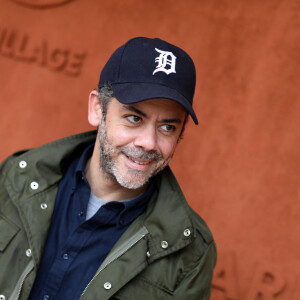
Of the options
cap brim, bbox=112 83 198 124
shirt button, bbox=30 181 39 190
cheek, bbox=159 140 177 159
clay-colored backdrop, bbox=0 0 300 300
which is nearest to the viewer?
cap brim, bbox=112 83 198 124

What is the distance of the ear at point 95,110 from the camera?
2150mm

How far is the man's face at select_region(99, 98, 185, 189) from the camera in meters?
1.92

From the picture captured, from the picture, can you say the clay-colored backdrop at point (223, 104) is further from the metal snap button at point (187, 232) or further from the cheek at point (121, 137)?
the cheek at point (121, 137)

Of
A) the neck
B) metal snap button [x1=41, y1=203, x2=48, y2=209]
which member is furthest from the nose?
metal snap button [x1=41, y1=203, x2=48, y2=209]

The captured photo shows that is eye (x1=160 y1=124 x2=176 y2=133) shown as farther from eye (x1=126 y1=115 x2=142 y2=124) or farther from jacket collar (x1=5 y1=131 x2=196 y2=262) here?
jacket collar (x1=5 y1=131 x2=196 y2=262)

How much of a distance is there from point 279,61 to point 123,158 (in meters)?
1.45

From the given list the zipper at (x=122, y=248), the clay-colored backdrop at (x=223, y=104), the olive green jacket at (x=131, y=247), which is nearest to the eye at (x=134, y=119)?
the olive green jacket at (x=131, y=247)

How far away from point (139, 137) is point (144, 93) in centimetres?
18

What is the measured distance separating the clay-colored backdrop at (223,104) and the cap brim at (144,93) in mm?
1183

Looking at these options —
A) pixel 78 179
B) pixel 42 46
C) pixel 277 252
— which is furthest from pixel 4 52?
pixel 277 252

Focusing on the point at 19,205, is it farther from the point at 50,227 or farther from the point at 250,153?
the point at 250,153

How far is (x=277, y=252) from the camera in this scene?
285 cm

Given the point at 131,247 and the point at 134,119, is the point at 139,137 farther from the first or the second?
the point at 131,247

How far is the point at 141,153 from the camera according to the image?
1.92 m
